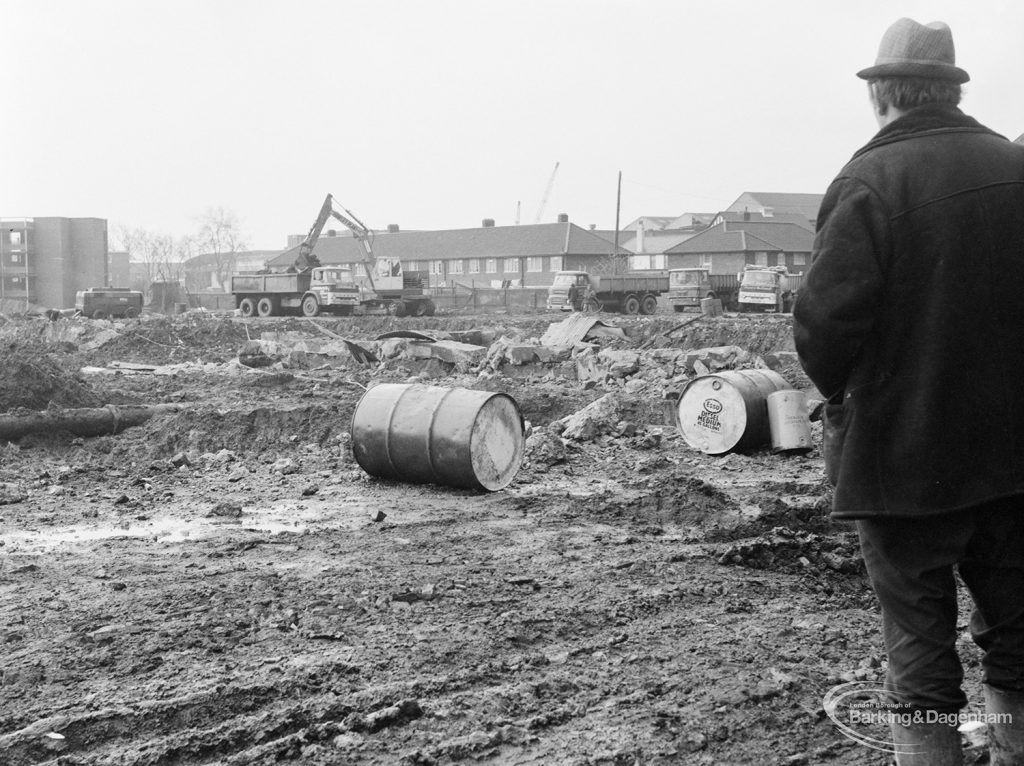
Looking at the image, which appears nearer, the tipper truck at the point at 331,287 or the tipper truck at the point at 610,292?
the tipper truck at the point at 331,287

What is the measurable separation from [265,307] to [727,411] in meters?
31.5

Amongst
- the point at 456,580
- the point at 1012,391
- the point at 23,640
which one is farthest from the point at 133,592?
the point at 1012,391

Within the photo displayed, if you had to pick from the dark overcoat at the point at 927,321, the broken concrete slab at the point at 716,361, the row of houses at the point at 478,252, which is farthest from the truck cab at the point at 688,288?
the dark overcoat at the point at 927,321

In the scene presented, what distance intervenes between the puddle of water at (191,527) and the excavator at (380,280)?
31.0m

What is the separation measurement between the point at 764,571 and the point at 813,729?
6.83ft

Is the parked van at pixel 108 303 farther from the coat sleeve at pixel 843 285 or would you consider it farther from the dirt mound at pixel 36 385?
the coat sleeve at pixel 843 285

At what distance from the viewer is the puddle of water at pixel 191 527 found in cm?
Result: 651

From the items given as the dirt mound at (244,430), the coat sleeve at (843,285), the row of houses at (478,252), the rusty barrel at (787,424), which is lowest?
the dirt mound at (244,430)

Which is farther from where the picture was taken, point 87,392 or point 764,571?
point 87,392

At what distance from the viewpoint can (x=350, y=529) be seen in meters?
6.73

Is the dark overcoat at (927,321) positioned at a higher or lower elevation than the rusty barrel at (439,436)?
higher

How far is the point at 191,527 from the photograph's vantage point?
6.89 metres

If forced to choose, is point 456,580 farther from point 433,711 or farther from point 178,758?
point 178,758

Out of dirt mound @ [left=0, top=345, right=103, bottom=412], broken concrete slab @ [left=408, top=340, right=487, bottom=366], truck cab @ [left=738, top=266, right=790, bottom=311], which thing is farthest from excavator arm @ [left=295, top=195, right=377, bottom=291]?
dirt mound @ [left=0, top=345, right=103, bottom=412]
